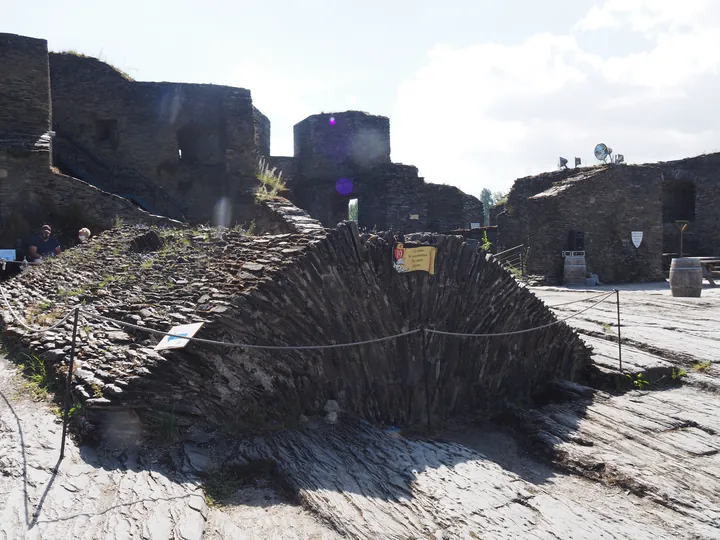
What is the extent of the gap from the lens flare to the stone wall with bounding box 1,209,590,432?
14.2 metres

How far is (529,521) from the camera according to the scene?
4082 millimetres

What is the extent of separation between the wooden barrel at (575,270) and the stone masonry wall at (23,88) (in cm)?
1585

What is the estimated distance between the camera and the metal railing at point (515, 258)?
1877 centimetres

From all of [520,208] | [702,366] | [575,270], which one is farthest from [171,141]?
[702,366]

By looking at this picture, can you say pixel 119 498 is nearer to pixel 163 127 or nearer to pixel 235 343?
pixel 235 343

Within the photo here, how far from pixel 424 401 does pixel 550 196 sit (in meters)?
12.8

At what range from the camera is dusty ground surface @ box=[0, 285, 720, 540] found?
3.40 metres

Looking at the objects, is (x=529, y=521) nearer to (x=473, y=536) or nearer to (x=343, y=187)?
(x=473, y=536)

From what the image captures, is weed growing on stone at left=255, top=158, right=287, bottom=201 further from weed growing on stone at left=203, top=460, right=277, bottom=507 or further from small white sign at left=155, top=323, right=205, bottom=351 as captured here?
weed growing on stone at left=203, top=460, right=277, bottom=507

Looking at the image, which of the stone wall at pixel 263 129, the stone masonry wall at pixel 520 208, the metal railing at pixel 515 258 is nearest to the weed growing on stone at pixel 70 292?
the metal railing at pixel 515 258

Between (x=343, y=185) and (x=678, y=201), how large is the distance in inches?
618

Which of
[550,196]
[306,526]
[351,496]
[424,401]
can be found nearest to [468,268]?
[424,401]

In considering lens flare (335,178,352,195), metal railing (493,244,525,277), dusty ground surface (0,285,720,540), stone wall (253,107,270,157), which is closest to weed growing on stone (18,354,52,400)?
dusty ground surface (0,285,720,540)

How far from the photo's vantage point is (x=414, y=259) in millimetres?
5996
